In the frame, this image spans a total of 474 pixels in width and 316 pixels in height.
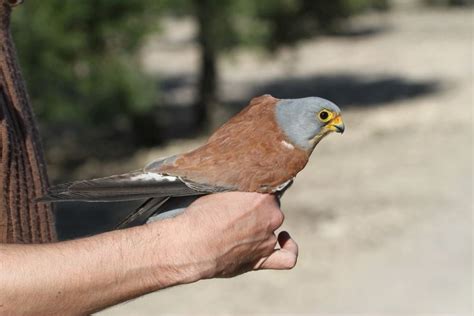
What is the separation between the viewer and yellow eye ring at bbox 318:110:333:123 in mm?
2482

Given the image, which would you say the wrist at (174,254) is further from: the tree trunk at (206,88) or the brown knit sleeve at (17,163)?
the tree trunk at (206,88)

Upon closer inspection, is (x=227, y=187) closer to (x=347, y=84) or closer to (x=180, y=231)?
(x=180, y=231)

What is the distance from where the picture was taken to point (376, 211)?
9.41 m

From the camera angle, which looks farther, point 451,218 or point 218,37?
point 218,37

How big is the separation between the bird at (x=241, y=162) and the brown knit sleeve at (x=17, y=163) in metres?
0.21

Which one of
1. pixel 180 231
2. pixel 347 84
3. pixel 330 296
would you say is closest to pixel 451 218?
pixel 330 296

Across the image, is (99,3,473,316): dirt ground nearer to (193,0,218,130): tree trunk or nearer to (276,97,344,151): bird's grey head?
(193,0,218,130): tree trunk

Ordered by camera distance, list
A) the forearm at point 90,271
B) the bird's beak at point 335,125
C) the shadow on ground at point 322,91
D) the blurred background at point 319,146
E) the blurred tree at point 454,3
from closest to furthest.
A: 1. the forearm at point 90,271
2. the bird's beak at point 335,125
3. the blurred background at point 319,146
4. the shadow on ground at point 322,91
5. the blurred tree at point 454,3

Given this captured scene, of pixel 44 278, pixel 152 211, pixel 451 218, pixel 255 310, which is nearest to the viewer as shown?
pixel 44 278

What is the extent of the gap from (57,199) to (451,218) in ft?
24.2

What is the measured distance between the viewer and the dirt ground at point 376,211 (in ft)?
23.4

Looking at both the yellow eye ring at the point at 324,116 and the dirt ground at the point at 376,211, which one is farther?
the dirt ground at the point at 376,211

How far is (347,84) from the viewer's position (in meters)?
20.2

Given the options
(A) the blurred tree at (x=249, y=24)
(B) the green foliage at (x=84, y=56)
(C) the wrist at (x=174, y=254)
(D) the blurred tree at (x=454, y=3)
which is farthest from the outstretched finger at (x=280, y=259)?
(D) the blurred tree at (x=454, y=3)
